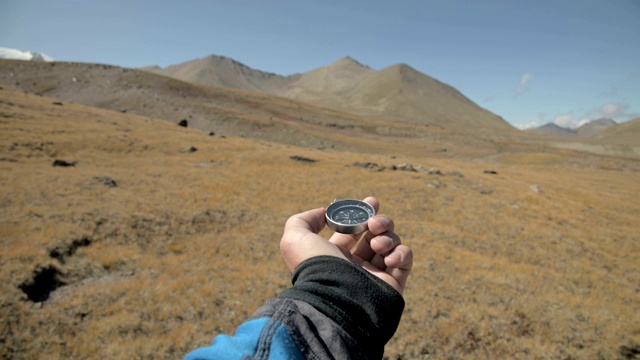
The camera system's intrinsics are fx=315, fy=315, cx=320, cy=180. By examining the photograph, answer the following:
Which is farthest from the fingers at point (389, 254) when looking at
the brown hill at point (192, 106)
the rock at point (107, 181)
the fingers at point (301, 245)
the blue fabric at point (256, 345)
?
the brown hill at point (192, 106)

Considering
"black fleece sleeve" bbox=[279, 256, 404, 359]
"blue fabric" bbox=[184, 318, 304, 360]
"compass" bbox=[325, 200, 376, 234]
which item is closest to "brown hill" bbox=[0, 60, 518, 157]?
"compass" bbox=[325, 200, 376, 234]

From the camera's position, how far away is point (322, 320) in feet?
8.58

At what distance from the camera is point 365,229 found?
429cm

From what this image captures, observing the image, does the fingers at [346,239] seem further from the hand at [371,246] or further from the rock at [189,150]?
the rock at [189,150]

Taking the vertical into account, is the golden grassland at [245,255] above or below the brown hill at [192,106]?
below

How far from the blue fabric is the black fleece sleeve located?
52 cm

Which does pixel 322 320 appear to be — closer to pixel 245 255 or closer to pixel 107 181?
pixel 245 255

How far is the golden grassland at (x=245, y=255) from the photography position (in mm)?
9969

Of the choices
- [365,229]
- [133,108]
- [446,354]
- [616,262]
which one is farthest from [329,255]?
[133,108]

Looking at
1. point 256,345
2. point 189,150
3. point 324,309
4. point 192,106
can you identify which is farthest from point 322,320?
point 192,106

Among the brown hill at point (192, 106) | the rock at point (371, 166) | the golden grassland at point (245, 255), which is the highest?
the brown hill at point (192, 106)

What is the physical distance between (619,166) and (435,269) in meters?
90.4

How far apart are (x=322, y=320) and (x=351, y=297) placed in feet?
1.58

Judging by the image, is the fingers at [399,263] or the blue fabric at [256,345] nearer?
the blue fabric at [256,345]
